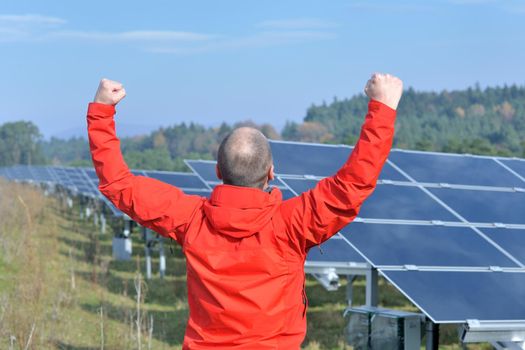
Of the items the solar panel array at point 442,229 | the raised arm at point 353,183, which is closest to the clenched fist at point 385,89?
the raised arm at point 353,183

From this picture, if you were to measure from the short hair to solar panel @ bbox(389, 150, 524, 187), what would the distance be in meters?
6.34

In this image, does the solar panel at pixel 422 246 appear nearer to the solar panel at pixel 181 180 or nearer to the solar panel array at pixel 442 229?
the solar panel array at pixel 442 229

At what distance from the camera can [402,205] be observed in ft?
28.0

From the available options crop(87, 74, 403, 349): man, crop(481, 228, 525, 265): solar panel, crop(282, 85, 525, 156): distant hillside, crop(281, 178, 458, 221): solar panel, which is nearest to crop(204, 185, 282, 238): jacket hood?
crop(87, 74, 403, 349): man

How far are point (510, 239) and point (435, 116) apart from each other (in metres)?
121

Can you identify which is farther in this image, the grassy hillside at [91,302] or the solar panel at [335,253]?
the solar panel at [335,253]

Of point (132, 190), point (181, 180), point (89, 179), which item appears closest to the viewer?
point (132, 190)

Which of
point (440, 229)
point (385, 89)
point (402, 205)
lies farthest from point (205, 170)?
point (385, 89)

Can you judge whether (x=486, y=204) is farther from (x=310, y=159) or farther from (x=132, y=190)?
(x=132, y=190)

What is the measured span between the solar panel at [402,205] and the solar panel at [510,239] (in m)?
0.36

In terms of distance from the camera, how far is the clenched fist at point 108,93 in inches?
144

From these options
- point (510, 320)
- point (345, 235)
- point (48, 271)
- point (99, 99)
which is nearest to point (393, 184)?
point (345, 235)

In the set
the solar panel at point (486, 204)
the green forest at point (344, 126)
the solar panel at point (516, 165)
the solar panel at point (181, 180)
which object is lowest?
the green forest at point (344, 126)

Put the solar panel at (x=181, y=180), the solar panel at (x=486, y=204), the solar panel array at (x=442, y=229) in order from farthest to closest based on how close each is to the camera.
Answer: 1. the solar panel at (x=181, y=180)
2. the solar panel at (x=486, y=204)
3. the solar panel array at (x=442, y=229)
